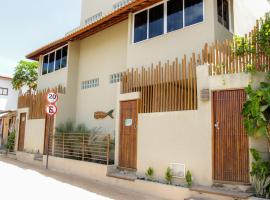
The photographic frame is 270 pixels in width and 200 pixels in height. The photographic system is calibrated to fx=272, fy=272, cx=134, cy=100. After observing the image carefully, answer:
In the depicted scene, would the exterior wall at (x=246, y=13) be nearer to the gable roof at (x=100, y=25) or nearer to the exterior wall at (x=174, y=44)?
the exterior wall at (x=174, y=44)

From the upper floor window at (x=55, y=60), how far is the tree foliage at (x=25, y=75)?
7.29 m

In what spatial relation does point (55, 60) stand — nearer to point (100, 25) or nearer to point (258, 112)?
point (100, 25)

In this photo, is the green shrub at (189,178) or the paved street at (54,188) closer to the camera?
the green shrub at (189,178)

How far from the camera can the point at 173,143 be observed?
8.61 metres

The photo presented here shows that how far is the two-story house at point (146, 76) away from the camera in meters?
8.23

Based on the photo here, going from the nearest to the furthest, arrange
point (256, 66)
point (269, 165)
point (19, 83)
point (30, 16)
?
1. point (269, 165)
2. point (256, 66)
3. point (30, 16)
4. point (19, 83)

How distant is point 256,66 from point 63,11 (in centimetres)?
1638

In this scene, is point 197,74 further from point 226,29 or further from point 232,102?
point 226,29

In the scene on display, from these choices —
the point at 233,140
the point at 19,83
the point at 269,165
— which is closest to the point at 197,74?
the point at 233,140

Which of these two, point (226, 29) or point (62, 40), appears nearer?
point (226, 29)

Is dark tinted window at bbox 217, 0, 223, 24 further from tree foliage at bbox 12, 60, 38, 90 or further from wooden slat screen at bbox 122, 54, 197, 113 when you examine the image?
tree foliage at bbox 12, 60, 38, 90

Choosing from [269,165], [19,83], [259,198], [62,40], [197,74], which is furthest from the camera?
[19,83]

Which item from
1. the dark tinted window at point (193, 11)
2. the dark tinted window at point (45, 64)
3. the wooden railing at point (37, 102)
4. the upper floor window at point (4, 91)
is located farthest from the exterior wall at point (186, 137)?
the upper floor window at point (4, 91)

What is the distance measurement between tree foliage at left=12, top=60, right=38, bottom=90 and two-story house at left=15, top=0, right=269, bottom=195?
8.60m
